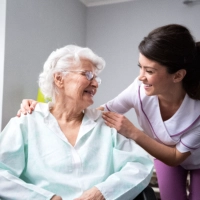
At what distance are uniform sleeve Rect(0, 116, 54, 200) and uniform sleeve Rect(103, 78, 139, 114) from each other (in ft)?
1.90

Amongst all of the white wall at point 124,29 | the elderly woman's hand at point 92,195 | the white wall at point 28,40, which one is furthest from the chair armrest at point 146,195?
the white wall at point 124,29

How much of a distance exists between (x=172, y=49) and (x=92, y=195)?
75cm

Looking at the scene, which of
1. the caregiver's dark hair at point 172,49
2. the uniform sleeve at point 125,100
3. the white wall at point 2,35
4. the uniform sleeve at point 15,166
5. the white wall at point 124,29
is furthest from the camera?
the white wall at point 124,29

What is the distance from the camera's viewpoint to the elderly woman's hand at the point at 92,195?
3.63 ft

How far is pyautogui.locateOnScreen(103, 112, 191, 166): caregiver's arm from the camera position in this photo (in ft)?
4.47

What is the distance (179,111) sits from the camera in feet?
4.65

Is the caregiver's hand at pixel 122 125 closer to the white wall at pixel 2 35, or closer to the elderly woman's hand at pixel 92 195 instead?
the elderly woman's hand at pixel 92 195

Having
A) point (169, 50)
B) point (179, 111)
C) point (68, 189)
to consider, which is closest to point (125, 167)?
point (68, 189)

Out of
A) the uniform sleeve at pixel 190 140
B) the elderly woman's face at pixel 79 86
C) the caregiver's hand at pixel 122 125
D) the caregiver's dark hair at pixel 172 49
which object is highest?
the caregiver's dark hair at pixel 172 49

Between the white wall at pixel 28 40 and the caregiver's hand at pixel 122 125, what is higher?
the white wall at pixel 28 40

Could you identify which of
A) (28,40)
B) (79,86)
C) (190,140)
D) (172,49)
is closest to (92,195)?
(79,86)

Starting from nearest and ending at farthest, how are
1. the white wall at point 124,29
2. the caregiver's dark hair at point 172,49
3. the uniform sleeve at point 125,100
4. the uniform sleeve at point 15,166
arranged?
the uniform sleeve at point 15,166
the caregiver's dark hair at point 172,49
the uniform sleeve at point 125,100
the white wall at point 124,29

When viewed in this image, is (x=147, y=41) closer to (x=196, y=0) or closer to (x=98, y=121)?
(x=98, y=121)

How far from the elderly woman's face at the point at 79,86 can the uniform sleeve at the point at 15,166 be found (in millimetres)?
272
